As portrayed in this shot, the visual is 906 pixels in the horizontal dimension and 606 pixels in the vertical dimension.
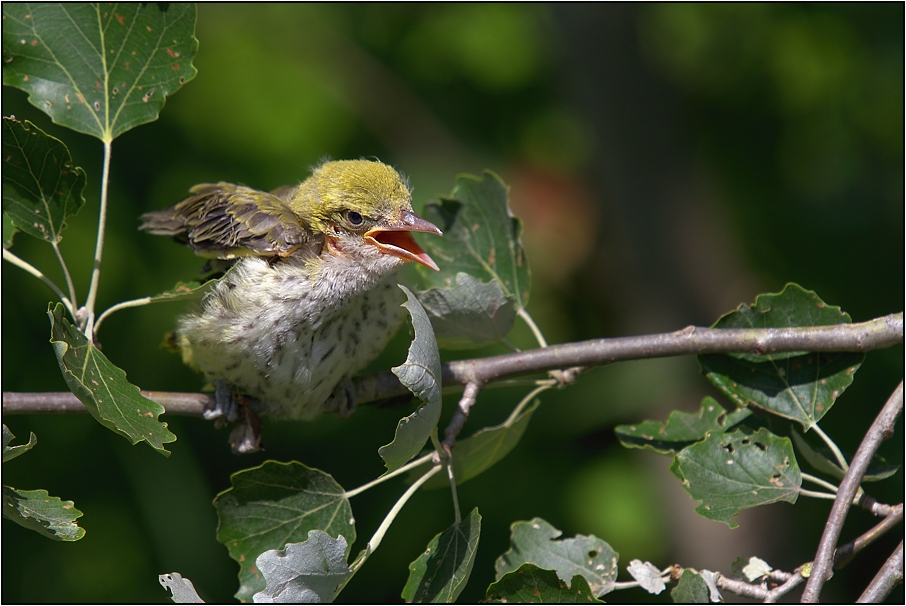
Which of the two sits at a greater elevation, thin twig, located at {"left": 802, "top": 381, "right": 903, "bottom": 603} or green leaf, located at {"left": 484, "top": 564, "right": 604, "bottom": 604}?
thin twig, located at {"left": 802, "top": 381, "right": 903, "bottom": 603}

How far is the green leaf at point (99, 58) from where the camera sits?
2.21 metres

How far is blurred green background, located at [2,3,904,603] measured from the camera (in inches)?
173

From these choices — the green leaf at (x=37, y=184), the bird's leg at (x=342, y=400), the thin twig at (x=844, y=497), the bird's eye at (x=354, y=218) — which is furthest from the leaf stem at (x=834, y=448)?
the green leaf at (x=37, y=184)

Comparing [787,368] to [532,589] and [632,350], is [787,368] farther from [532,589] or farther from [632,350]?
[532,589]

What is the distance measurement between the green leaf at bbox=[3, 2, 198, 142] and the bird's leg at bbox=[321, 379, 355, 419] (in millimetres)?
1036

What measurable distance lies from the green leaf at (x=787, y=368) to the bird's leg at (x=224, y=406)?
4.96 ft

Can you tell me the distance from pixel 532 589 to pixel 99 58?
193 cm

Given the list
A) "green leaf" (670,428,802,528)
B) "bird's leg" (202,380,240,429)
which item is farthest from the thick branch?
"green leaf" (670,428,802,528)

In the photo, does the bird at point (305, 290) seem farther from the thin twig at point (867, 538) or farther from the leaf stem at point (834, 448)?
the thin twig at point (867, 538)

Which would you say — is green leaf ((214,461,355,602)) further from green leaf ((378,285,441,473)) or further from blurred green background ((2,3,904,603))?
blurred green background ((2,3,904,603))

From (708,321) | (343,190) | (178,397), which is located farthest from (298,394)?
(708,321)

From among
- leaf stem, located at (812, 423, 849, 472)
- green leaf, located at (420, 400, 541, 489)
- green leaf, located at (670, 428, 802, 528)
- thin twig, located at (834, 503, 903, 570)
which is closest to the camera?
thin twig, located at (834, 503, 903, 570)

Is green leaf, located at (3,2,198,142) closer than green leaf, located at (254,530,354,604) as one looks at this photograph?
No

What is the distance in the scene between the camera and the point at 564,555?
6.94 feet
